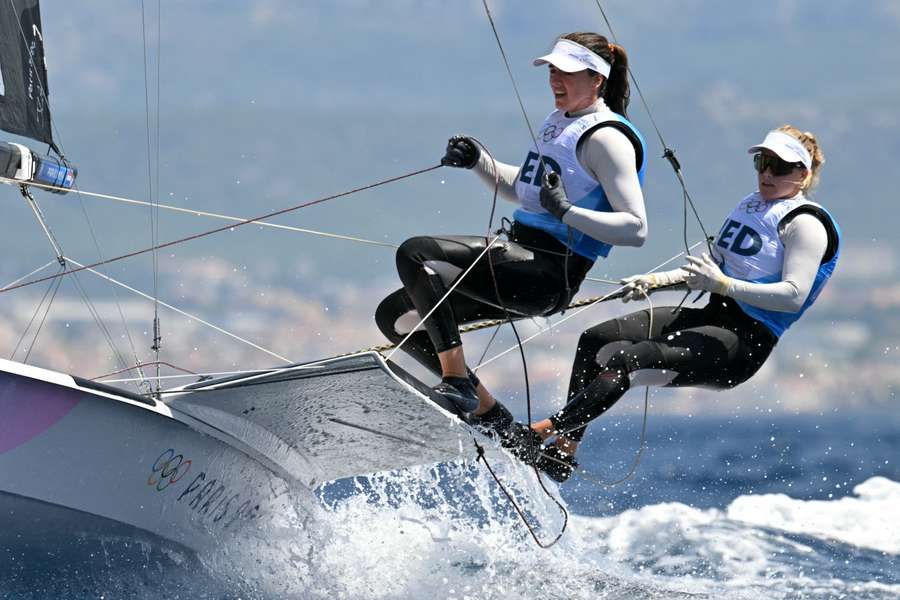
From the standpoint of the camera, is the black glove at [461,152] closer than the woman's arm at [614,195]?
No

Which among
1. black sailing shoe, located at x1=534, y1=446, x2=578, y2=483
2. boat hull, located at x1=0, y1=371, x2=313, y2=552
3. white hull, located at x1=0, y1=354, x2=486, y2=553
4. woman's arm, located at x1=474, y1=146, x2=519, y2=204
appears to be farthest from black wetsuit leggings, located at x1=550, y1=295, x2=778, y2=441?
boat hull, located at x1=0, y1=371, x2=313, y2=552

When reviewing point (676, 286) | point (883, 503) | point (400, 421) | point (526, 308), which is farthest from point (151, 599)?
point (883, 503)

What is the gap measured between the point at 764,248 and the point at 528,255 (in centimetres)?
80

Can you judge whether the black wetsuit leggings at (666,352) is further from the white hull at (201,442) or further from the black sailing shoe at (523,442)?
the white hull at (201,442)

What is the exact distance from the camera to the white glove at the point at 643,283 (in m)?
4.43

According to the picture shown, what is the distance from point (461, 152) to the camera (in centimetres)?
450

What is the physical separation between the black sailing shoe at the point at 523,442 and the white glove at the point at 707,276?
0.78 meters

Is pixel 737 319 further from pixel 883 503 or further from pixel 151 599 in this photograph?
pixel 883 503

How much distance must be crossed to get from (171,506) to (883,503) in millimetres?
7418

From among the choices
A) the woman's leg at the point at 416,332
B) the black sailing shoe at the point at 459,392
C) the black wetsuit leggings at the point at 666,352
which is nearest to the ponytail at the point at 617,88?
the black wetsuit leggings at the point at 666,352

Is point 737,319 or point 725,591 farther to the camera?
point 725,591

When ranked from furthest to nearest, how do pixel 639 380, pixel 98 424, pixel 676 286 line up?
pixel 676 286, pixel 639 380, pixel 98 424

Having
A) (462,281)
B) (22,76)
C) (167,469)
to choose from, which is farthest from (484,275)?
(22,76)

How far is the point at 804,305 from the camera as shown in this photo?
4.29m
